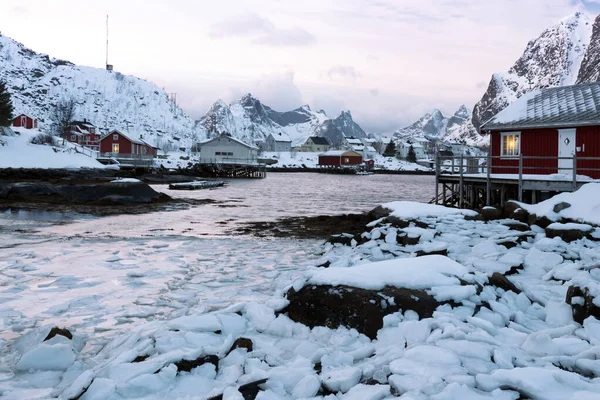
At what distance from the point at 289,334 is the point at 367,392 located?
2.06 metres

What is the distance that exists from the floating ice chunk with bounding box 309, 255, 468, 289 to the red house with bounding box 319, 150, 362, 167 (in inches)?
4449

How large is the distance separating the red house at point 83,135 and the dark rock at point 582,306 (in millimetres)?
103061

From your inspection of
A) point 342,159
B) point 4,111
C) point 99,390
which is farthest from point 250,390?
point 342,159

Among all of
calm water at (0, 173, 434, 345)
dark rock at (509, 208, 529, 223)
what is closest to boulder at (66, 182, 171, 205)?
calm water at (0, 173, 434, 345)

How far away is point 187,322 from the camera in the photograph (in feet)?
20.4

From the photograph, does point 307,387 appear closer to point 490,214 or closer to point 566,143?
point 490,214

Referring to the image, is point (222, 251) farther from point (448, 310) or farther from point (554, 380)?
point (554, 380)

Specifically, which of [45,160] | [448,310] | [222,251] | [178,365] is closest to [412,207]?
[222,251]

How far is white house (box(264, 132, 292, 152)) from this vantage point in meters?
162

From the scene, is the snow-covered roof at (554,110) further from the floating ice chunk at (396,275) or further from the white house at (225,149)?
the white house at (225,149)

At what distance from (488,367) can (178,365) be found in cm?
308

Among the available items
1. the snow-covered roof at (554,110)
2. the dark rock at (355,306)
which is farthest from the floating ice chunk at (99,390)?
the snow-covered roof at (554,110)

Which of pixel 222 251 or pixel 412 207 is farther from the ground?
pixel 412 207

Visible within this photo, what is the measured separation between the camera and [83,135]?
354ft
